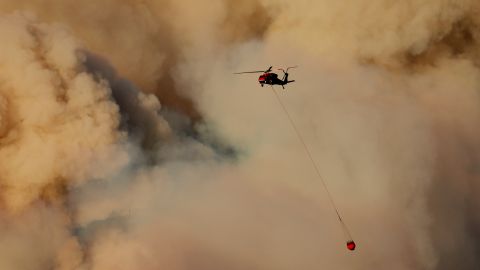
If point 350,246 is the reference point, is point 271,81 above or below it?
above

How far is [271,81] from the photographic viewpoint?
43969 mm

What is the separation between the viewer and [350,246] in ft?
116

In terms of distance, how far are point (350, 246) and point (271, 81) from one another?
16.6 meters

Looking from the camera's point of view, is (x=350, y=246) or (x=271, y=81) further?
(x=271, y=81)
